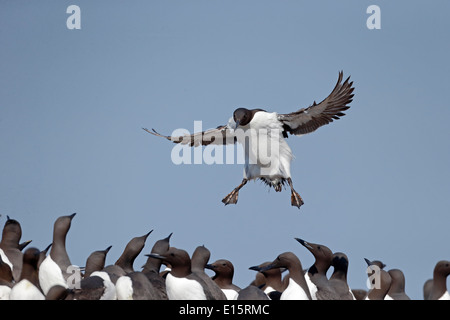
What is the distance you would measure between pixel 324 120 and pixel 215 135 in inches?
100

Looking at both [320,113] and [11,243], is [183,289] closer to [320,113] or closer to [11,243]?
[11,243]

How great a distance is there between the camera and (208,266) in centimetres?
2052

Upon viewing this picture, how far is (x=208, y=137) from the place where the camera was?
2525 centimetres

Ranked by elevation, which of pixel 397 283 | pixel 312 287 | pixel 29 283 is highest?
pixel 29 283

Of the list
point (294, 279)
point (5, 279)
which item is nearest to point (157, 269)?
point (5, 279)

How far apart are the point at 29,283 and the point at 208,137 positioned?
29.0 ft

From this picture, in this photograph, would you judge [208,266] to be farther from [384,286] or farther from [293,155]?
[293,155]

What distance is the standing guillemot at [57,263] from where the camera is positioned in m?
19.1

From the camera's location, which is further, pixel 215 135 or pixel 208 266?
pixel 215 135

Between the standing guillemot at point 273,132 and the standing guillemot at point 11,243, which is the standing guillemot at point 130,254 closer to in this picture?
the standing guillemot at point 11,243

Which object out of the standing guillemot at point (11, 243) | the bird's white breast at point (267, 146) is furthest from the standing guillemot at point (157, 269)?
the bird's white breast at point (267, 146)

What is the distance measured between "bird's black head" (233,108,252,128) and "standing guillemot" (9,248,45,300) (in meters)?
7.17

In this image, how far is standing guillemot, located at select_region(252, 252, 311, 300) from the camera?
17297mm
